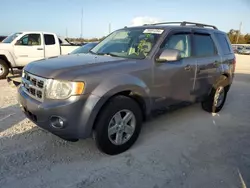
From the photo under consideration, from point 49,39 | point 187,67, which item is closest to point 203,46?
point 187,67

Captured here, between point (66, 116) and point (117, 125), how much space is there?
0.78 m

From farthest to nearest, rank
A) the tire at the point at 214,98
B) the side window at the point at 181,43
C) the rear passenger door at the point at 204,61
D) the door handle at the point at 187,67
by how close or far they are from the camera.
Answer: the tire at the point at 214,98, the rear passenger door at the point at 204,61, the door handle at the point at 187,67, the side window at the point at 181,43

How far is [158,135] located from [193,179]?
1373 mm

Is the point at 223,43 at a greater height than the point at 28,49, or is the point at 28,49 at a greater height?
the point at 223,43

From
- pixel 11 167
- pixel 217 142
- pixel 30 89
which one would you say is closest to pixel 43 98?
pixel 30 89

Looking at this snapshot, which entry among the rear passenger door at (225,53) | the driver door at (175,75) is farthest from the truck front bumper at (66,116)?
the rear passenger door at (225,53)

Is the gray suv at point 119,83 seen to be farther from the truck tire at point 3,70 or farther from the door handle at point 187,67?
the truck tire at point 3,70

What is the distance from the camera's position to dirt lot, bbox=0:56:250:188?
2.90 meters

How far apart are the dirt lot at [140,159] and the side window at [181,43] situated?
55.6 inches

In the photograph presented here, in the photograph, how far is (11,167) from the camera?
121 inches

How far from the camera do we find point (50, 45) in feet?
35.1

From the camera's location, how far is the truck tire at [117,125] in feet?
10.7

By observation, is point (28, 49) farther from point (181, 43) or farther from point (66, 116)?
point (66, 116)

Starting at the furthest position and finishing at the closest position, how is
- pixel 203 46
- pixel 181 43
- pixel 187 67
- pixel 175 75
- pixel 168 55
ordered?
1. pixel 203 46
2. pixel 181 43
3. pixel 187 67
4. pixel 175 75
5. pixel 168 55
